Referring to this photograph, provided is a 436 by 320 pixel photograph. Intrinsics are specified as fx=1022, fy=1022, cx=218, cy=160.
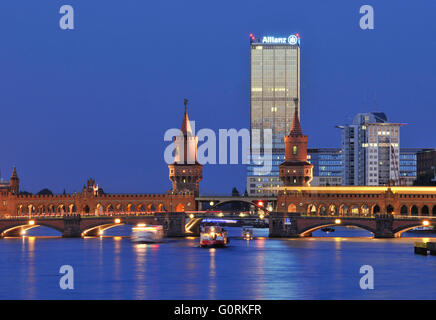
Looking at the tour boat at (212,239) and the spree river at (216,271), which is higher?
the tour boat at (212,239)

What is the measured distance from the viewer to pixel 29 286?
122 meters

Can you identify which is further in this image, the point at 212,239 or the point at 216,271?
the point at 212,239

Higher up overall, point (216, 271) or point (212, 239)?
point (212, 239)

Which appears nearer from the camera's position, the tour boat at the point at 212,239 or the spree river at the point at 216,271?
the spree river at the point at 216,271

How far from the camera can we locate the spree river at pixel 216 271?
116 metres

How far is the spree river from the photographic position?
116 m

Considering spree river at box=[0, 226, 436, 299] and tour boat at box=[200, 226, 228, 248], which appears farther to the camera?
tour boat at box=[200, 226, 228, 248]

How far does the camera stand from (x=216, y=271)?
458ft

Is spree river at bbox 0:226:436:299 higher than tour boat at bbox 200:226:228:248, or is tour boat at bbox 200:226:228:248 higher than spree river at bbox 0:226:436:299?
tour boat at bbox 200:226:228:248
